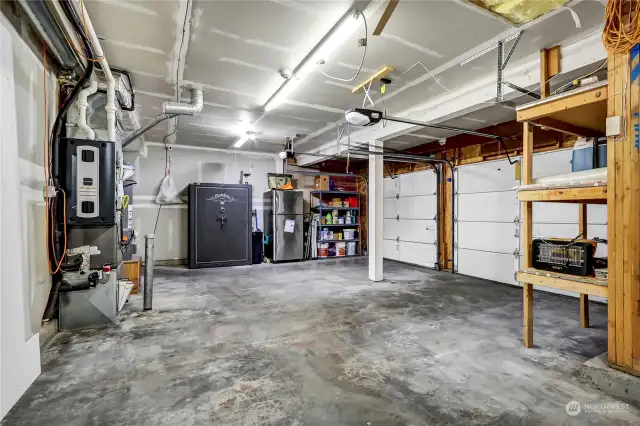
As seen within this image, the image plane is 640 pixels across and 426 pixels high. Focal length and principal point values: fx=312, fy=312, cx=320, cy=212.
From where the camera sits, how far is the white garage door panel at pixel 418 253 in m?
6.84

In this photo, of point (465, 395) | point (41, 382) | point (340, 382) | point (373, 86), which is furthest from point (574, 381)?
point (41, 382)

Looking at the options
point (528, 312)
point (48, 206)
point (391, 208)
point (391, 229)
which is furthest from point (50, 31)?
point (391, 229)

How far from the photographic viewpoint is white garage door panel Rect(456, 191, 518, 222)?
5.39 meters

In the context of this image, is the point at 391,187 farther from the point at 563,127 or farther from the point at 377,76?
the point at 563,127

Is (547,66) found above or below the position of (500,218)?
above

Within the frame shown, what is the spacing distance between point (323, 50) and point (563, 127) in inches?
87.4

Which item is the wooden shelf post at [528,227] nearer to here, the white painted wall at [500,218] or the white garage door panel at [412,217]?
the white painted wall at [500,218]

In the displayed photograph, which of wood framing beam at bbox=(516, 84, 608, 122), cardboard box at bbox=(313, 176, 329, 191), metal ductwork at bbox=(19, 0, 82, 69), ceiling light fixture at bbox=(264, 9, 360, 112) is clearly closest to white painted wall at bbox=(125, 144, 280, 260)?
cardboard box at bbox=(313, 176, 329, 191)

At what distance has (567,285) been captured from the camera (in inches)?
91.9

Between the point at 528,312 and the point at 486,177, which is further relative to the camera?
the point at 486,177

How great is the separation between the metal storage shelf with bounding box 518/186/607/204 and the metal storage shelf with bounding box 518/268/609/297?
23.1 inches

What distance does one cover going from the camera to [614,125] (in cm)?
204

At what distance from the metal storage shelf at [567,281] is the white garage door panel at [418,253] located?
13.9 ft

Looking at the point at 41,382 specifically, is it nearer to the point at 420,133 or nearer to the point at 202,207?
the point at 202,207
